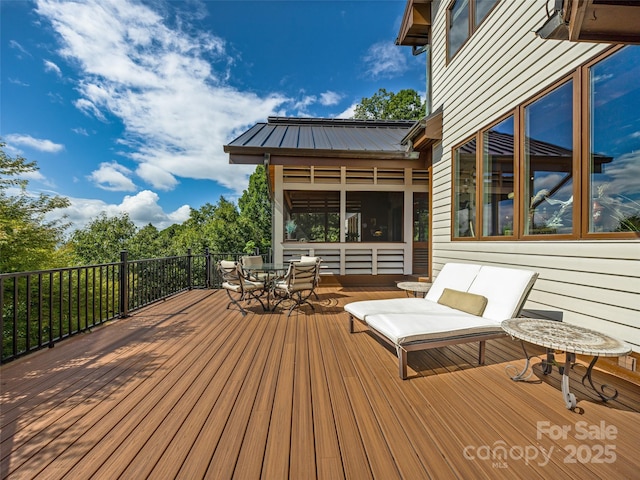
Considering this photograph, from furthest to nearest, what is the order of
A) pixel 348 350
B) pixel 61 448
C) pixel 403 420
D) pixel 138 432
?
pixel 348 350, pixel 403 420, pixel 138 432, pixel 61 448

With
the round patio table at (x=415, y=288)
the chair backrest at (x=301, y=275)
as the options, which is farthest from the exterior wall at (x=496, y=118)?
the chair backrest at (x=301, y=275)

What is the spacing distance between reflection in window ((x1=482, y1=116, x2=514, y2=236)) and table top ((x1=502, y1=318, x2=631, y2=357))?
1.58 metres

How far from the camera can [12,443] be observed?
151 centimetres

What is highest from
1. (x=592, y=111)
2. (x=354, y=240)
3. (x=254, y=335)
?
(x=592, y=111)

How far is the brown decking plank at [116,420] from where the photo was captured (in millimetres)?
1380

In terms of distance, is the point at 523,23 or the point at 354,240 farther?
the point at 354,240

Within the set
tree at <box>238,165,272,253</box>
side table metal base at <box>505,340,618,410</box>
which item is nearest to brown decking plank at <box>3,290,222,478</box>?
side table metal base at <box>505,340,618,410</box>

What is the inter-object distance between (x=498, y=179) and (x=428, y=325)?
243cm

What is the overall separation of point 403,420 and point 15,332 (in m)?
3.75

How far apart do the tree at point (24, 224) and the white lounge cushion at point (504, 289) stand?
33.4ft

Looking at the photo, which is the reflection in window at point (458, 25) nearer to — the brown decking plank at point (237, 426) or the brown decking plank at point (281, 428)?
the brown decking plank at point (281, 428)

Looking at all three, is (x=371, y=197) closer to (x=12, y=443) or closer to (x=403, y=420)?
(x=403, y=420)

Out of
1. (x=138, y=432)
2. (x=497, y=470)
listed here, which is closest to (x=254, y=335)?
(x=138, y=432)

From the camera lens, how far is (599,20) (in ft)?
5.84
